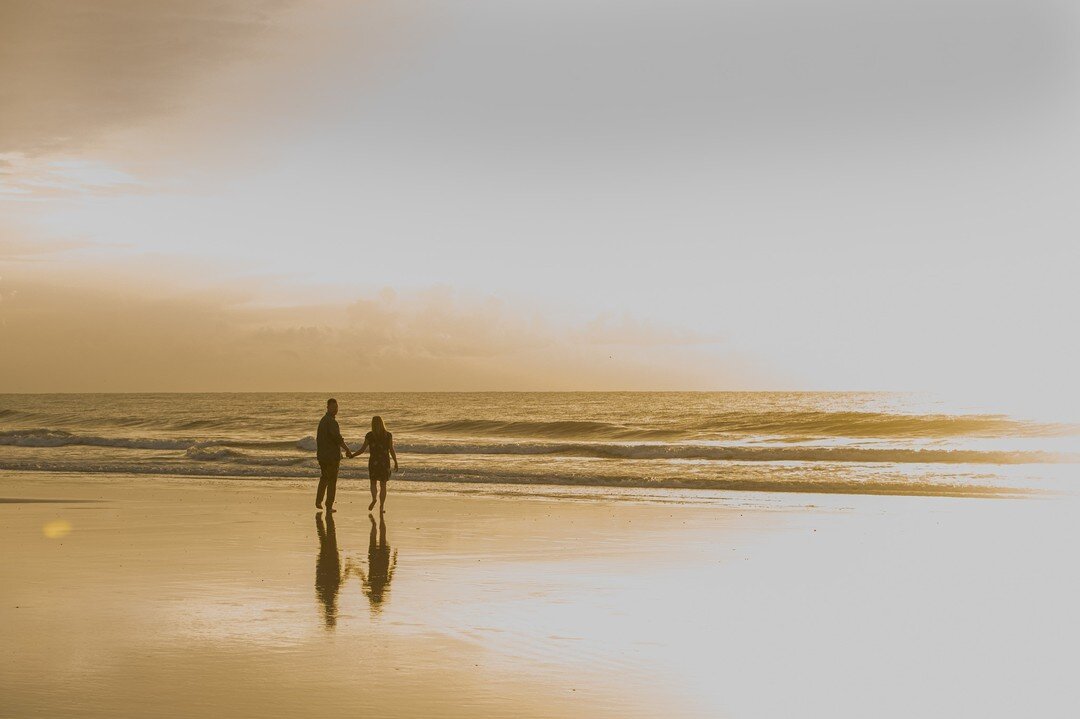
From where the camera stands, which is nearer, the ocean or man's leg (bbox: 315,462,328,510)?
man's leg (bbox: 315,462,328,510)

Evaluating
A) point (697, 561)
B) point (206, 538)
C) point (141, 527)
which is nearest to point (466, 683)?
point (697, 561)

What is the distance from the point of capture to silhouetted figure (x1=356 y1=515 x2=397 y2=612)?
10352mm

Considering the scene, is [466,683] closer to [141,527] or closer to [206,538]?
[206,538]

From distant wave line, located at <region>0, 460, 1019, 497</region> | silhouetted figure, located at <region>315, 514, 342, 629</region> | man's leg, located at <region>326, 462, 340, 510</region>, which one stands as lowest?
distant wave line, located at <region>0, 460, 1019, 497</region>

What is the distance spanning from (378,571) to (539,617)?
3.24m

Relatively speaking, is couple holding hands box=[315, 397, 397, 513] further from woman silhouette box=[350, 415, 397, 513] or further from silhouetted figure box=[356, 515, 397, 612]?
silhouetted figure box=[356, 515, 397, 612]

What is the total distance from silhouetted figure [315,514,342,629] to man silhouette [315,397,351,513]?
251 cm

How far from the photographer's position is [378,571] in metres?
11.9

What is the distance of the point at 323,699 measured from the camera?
6766mm

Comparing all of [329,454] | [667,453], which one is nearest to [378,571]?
[329,454]

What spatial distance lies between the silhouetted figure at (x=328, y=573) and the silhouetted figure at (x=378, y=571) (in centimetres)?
32

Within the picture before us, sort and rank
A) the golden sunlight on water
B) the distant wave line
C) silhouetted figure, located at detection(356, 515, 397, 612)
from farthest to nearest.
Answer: the distant wave line < the golden sunlight on water < silhouetted figure, located at detection(356, 515, 397, 612)

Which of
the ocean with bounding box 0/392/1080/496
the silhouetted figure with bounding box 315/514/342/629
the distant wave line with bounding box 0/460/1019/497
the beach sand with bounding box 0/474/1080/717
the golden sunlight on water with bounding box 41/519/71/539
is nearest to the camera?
the beach sand with bounding box 0/474/1080/717

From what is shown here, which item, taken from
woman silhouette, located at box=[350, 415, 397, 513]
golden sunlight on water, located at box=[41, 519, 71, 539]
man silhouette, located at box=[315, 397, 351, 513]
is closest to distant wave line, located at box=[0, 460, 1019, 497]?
woman silhouette, located at box=[350, 415, 397, 513]
